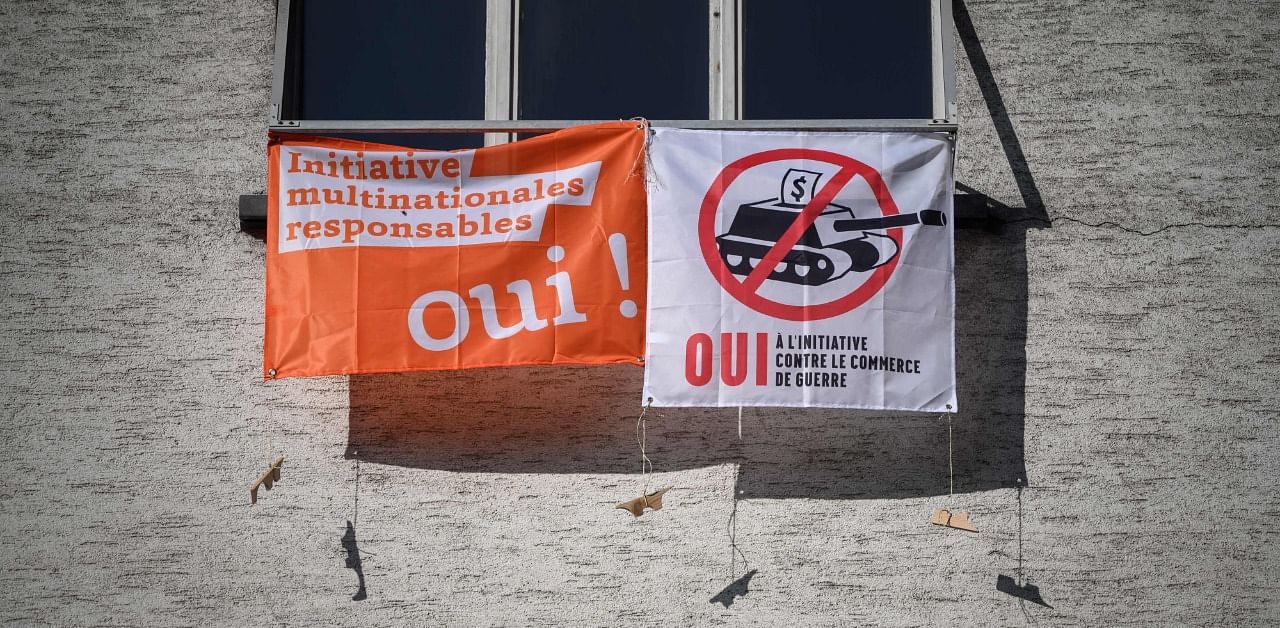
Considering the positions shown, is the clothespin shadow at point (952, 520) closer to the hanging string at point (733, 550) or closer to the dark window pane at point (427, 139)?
the hanging string at point (733, 550)

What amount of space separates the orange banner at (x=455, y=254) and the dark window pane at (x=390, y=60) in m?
0.65

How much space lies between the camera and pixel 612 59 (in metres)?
5.53

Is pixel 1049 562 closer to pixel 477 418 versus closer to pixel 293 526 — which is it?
pixel 477 418

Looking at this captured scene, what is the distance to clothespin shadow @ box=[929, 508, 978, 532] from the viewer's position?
4.57 meters

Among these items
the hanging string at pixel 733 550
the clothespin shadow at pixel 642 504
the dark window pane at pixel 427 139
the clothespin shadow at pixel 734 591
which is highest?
the dark window pane at pixel 427 139

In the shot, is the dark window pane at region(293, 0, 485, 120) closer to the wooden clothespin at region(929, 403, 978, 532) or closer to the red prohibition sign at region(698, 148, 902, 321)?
the red prohibition sign at region(698, 148, 902, 321)

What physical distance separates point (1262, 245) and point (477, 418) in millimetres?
3694

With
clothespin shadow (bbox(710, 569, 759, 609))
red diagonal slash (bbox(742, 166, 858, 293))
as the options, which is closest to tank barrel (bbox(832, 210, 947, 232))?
red diagonal slash (bbox(742, 166, 858, 293))

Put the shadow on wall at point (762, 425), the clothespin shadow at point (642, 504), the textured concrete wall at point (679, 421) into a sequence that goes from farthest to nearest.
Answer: the shadow on wall at point (762, 425) < the textured concrete wall at point (679, 421) < the clothespin shadow at point (642, 504)

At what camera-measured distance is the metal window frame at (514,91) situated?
498 cm

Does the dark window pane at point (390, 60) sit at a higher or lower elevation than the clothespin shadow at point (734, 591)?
higher

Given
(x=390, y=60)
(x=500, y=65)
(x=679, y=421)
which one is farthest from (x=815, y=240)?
(x=390, y=60)

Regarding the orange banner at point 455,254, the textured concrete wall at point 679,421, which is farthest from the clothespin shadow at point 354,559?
the orange banner at point 455,254

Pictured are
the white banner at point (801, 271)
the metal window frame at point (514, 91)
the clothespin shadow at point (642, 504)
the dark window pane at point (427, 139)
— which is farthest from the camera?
the dark window pane at point (427, 139)
